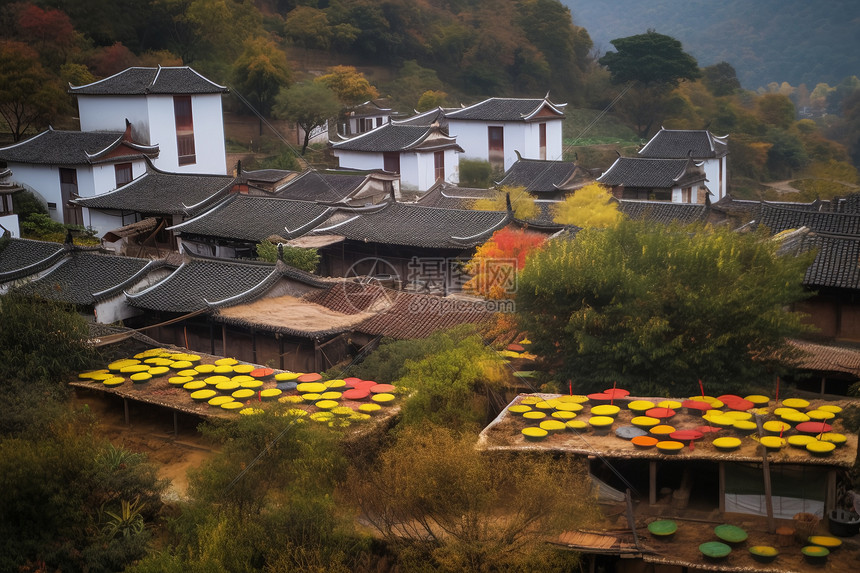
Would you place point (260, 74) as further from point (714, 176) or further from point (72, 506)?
point (72, 506)

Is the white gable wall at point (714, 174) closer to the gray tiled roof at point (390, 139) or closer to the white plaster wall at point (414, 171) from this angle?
the gray tiled roof at point (390, 139)

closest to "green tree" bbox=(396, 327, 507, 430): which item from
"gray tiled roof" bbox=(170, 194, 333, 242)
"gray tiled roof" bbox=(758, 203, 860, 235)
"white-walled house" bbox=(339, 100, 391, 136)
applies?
"gray tiled roof" bbox=(758, 203, 860, 235)

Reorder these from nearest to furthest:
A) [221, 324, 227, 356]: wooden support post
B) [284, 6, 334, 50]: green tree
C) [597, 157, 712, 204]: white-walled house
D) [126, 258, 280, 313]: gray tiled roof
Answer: [221, 324, 227, 356]: wooden support post < [126, 258, 280, 313]: gray tiled roof < [597, 157, 712, 204]: white-walled house < [284, 6, 334, 50]: green tree

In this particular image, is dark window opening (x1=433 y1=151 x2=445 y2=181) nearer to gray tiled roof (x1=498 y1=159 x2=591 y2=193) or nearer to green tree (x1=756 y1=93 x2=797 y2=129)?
gray tiled roof (x1=498 y1=159 x2=591 y2=193)

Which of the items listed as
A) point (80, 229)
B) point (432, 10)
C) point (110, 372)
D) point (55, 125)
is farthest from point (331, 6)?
point (110, 372)

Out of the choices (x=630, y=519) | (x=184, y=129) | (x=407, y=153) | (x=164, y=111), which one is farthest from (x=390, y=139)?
(x=630, y=519)

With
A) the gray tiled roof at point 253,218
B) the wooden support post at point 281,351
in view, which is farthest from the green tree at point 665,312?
the gray tiled roof at point 253,218

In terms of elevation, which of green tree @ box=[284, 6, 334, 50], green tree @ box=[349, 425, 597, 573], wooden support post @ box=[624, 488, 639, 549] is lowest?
wooden support post @ box=[624, 488, 639, 549]
